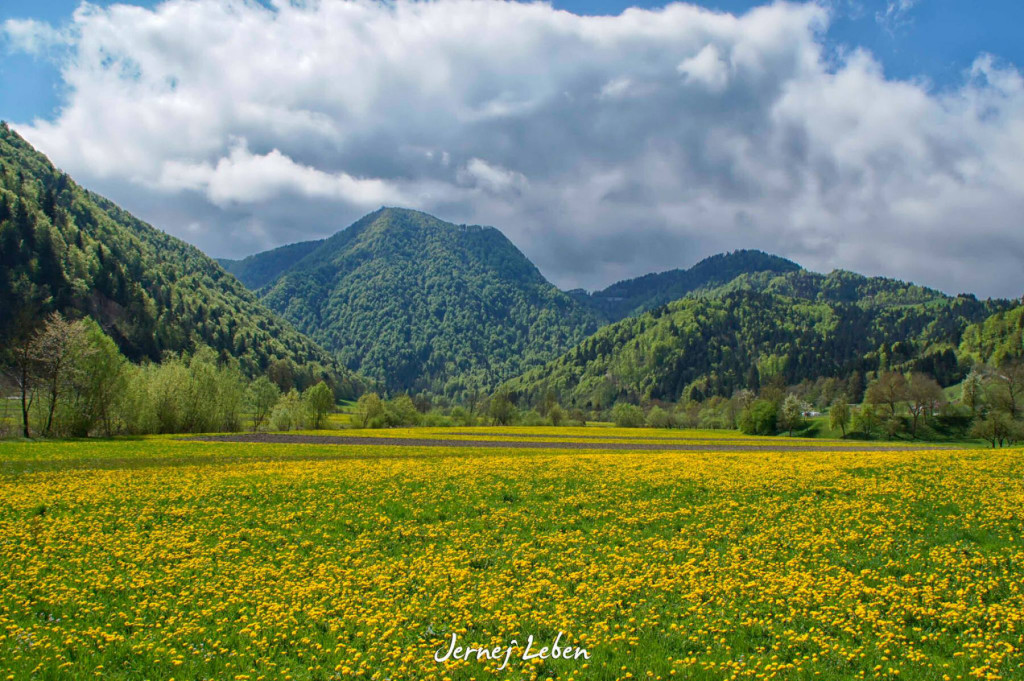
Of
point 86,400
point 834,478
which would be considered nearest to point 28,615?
point 834,478

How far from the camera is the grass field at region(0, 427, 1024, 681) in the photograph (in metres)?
10.8

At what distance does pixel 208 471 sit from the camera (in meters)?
34.8

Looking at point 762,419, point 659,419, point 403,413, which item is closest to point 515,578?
point 403,413

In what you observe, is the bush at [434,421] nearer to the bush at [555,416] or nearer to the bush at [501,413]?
the bush at [501,413]

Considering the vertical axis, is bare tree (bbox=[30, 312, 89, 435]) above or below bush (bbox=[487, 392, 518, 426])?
above

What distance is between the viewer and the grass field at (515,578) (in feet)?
35.4

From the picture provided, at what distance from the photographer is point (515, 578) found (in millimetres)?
15328

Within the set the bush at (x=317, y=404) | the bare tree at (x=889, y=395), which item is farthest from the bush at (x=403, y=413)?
the bare tree at (x=889, y=395)

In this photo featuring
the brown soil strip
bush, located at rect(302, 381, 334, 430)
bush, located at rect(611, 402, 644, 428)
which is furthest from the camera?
bush, located at rect(611, 402, 644, 428)

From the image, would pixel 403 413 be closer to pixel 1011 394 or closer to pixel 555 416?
pixel 555 416

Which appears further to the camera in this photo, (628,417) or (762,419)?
(628,417)

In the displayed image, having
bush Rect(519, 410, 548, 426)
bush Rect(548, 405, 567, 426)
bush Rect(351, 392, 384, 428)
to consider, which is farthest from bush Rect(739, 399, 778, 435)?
bush Rect(351, 392, 384, 428)

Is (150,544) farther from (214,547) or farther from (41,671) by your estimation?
(41,671)

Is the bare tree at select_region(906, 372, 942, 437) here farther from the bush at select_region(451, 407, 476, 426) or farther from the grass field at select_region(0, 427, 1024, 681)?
the grass field at select_region(0, 427, 1024, 681)
